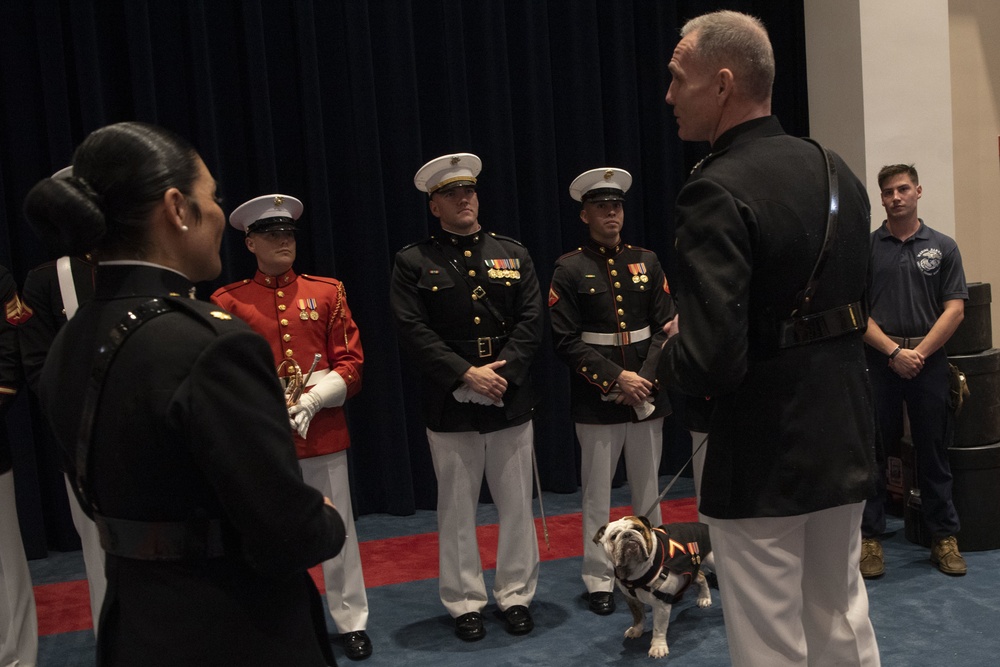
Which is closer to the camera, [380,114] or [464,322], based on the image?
[464,322]

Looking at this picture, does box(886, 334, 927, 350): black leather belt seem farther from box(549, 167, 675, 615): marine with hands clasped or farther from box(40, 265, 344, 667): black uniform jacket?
box(40, 265, 344, 667): black uniform jacket

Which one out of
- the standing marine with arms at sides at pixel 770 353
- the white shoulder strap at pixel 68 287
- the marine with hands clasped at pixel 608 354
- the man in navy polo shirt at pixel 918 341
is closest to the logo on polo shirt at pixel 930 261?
the man in navy polo shirt at pixel 918 341

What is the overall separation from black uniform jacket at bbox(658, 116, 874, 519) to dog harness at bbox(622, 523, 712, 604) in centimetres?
129

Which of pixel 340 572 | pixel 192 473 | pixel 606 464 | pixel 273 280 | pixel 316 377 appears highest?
pixel 273 280

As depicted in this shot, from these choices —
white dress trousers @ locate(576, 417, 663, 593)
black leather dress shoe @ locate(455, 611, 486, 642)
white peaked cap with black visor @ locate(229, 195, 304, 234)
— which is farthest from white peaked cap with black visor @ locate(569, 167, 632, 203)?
black leather dress shoe @ locate(455, 611, 486, 642)

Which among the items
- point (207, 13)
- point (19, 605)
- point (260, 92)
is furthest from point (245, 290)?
point (207, 13)

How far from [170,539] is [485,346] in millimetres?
2332

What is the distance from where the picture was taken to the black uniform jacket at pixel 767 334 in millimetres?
1704

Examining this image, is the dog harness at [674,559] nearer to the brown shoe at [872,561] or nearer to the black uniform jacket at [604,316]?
the black uniform jacket at [604,316]

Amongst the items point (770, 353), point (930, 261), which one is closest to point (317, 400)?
point (770, 353)

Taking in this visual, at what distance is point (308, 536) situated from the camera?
1200mm

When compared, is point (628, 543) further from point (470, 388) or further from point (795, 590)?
point (795, 590)

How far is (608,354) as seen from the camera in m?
3.67

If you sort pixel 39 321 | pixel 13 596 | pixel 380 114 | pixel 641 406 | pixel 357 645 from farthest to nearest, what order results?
pixel 380 114 < pixel 641 406 < pixel 357 645 < pixel 39 321 < pixel 13 596
